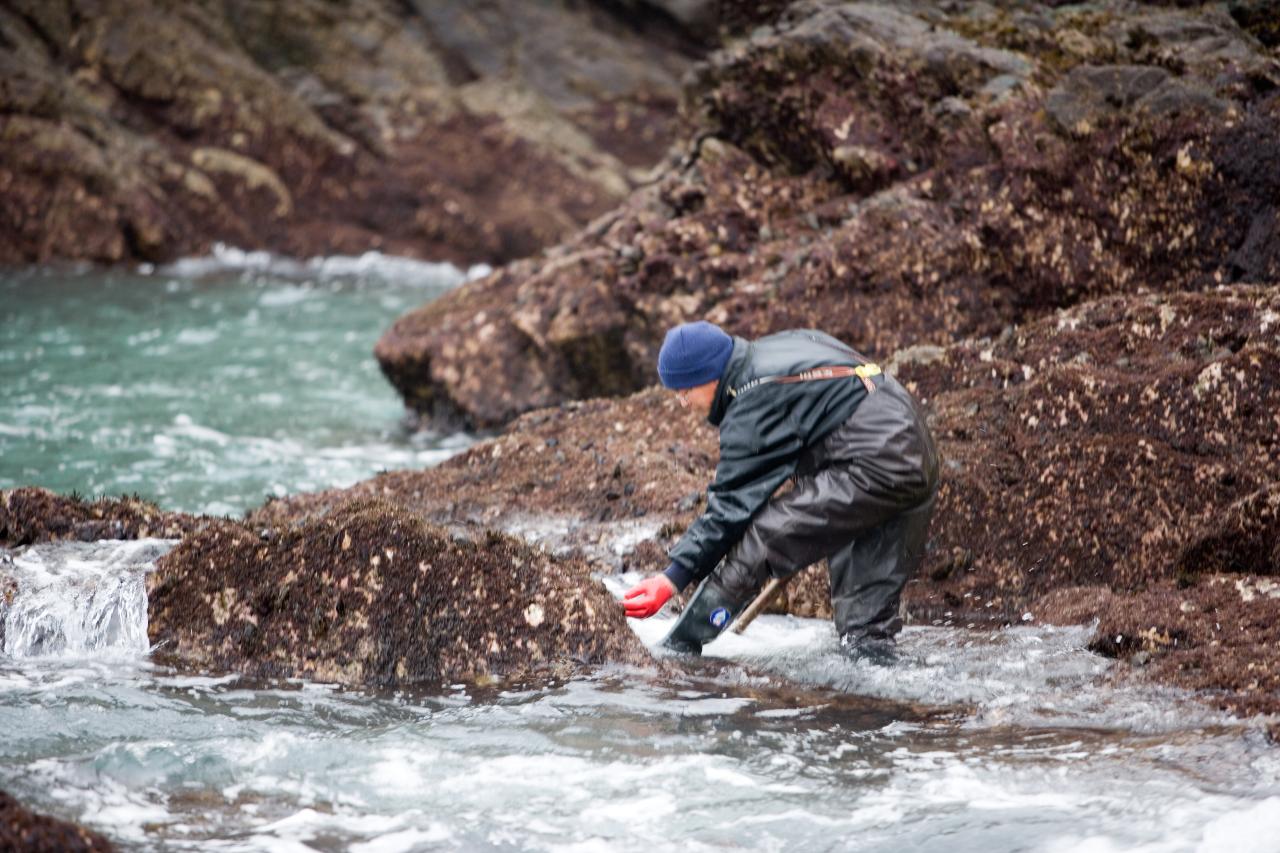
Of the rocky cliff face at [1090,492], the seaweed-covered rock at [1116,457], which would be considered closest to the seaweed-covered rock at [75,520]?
the rocky cliff face at [1090,492]

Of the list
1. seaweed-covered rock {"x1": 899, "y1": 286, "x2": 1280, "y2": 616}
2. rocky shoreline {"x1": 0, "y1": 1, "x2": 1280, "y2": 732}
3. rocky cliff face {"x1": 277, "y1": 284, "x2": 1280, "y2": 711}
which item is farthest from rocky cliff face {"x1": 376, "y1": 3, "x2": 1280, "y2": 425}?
seaweed-covered rock {"x1": 899, "y1": 286, "x2": 1280, "y2": 616}

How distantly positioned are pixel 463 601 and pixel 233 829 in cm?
168

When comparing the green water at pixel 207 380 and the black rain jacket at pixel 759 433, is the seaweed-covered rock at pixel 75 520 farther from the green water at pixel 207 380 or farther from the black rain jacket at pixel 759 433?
the black rain jacket at pixel 759 433

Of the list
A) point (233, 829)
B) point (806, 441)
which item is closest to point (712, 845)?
point (233, 829)

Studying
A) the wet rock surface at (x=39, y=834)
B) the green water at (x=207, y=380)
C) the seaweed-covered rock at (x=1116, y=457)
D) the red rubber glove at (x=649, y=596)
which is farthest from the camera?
the green water at (x=207, y=380)

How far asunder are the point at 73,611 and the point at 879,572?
3.79 metres

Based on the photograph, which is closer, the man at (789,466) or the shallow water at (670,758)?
the shallow water at (670,758)

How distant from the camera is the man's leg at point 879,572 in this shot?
5.97m

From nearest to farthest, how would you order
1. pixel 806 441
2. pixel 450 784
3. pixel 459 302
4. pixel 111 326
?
pixel 450 784, pixel 806 441, pixel 459 302, pixel 111 326

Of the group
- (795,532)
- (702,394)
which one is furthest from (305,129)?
(795,532)

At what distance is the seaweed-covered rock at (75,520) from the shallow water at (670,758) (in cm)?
76

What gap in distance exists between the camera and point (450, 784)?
4.92 metres

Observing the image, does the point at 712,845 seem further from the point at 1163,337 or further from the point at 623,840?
the point at 1163,337

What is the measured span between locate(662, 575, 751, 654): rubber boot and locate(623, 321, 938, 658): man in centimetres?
1
